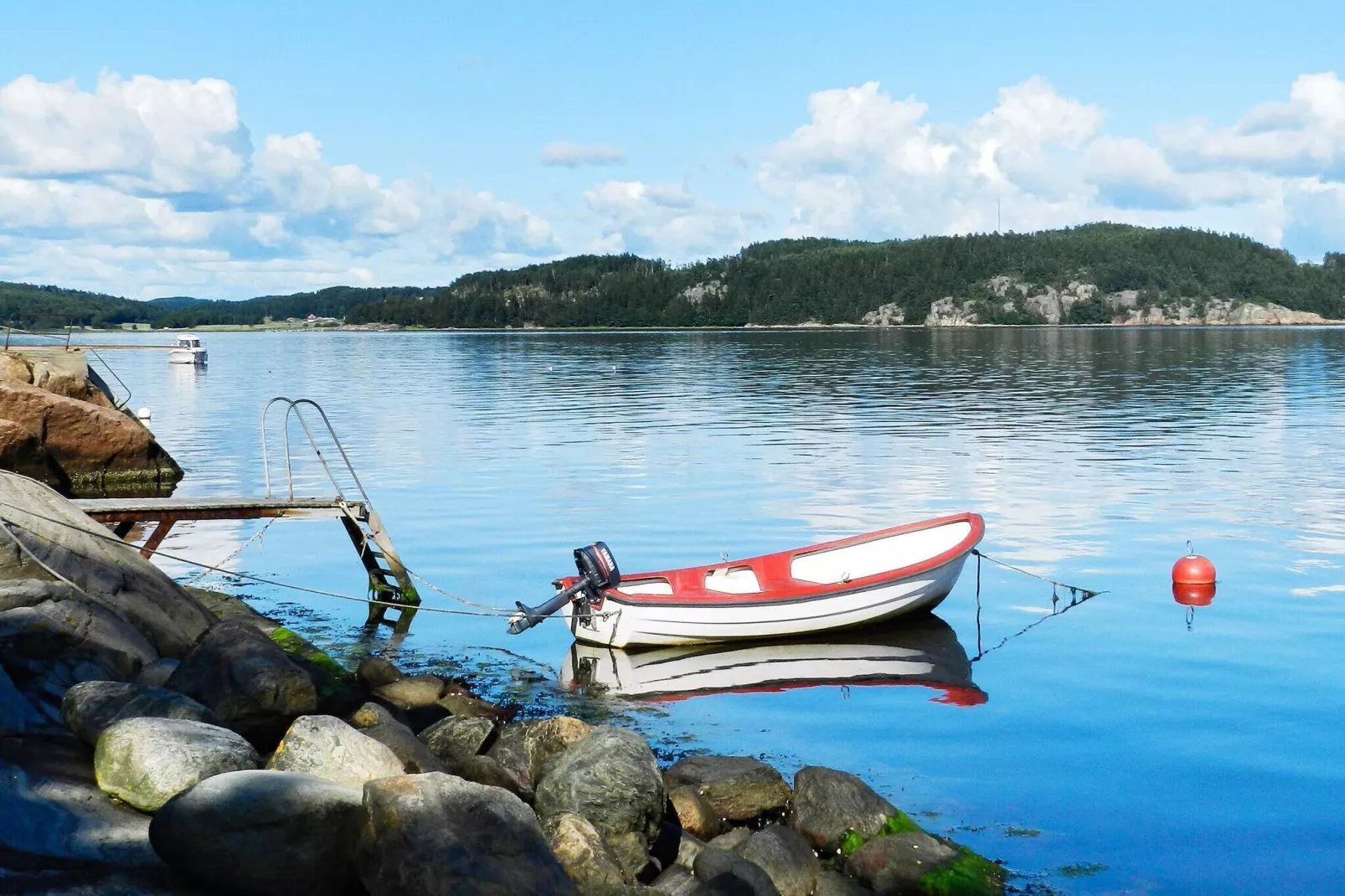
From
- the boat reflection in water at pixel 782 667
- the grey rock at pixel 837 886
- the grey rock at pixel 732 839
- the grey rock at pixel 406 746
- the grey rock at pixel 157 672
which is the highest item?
the grey rock at pixel 157 672

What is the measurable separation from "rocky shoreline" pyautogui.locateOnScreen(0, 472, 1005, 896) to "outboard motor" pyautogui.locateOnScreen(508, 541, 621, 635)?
4.08m

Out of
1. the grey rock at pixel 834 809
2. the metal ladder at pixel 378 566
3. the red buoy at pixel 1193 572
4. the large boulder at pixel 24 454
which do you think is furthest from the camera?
the large boulder at pixel 24 454

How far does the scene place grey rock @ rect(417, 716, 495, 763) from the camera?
12.8m

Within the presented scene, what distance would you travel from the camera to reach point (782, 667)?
63.0 ft

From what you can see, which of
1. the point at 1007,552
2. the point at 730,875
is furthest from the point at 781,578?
the point at 730,875

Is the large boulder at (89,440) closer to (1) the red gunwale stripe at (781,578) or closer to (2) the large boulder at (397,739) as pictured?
(1) the red gunwale stripe at (781,578)

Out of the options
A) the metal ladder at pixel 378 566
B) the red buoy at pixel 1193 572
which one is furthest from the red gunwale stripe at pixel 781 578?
the red buoy at pixel 1193 572

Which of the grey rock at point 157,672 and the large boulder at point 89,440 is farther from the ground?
the large boulder at point 89,440

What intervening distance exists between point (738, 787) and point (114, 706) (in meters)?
5.82

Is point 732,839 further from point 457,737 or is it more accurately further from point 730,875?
point 457,737

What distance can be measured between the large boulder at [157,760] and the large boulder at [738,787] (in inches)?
172

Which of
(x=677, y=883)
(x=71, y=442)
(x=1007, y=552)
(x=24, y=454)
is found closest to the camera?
(x=677, y=883)

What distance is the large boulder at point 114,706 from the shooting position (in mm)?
10531

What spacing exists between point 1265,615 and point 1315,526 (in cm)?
918
